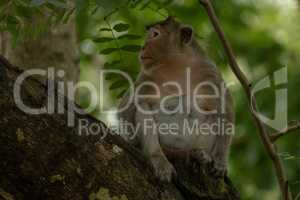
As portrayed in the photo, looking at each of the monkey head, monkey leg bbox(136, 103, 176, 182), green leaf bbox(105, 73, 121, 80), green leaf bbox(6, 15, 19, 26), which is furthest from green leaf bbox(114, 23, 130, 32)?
the monkey head

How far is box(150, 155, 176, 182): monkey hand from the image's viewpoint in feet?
12.3

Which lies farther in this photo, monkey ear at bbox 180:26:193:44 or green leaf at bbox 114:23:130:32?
monkey ear at bbox 180:26:193:44

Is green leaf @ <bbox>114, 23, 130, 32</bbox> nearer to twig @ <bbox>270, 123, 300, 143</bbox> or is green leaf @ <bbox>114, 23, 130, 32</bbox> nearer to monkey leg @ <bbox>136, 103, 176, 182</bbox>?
monkey leg @ <bbox>136, 103, 176, 182</bbox>

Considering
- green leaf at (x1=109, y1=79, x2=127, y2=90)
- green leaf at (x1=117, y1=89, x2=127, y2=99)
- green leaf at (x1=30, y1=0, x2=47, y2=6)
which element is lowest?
green leaf at (x1=117, y1=89, x2=127, y2=99)

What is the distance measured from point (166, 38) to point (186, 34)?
0.63 ft

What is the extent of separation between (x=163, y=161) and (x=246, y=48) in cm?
415

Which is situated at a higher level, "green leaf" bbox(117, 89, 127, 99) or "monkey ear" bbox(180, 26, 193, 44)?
"monkey ear" bbox(180, 26, 193, 44)

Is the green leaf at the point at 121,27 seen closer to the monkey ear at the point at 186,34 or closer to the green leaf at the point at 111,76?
the green leaf at the point at 111,76

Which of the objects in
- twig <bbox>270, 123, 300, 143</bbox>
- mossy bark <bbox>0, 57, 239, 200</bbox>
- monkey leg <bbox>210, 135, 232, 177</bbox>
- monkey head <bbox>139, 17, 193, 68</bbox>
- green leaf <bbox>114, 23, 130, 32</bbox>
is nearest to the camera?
mossy bark <bbox>0, 57, 239, 200</bbox>

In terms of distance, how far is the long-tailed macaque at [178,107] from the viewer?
5.16m

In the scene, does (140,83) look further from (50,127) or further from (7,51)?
(50,127)

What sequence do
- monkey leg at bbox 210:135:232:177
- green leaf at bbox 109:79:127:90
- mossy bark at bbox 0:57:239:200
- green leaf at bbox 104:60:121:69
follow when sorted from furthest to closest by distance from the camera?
monkey leg at bbox 210:135:232:177 → green leaf at bbox 109:79:127:90 → green leaf at bbox 104:60:121:69 → mossy bark at bbox 0:57:239:200

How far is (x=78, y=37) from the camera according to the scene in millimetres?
5711

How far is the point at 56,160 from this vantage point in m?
3.34
